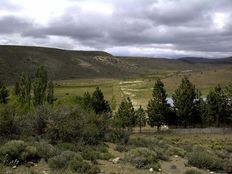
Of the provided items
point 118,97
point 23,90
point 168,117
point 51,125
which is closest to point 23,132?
point 51,125

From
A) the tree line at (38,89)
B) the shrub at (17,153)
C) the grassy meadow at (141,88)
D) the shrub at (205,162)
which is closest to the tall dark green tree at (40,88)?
the tree line at (38,89)

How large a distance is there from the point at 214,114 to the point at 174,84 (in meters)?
86.0

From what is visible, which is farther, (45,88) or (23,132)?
(45,88)

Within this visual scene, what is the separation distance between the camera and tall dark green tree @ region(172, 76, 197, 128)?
70.3 m

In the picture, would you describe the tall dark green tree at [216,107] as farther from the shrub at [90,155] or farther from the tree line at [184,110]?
the shrub at [90,155]

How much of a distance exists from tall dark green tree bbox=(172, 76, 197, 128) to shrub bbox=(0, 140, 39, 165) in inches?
2168

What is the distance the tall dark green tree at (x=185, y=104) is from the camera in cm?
7031

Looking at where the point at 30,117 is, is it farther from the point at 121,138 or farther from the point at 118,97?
the point at 118,97

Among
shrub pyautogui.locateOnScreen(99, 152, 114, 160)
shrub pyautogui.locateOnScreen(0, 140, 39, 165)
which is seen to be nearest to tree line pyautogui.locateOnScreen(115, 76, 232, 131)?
shrub pyautogui.locateOnScreen(99, 152, 114, 160)

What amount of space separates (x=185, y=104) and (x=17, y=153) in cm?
5625

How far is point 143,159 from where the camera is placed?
18469mm

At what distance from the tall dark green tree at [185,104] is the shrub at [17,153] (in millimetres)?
55066

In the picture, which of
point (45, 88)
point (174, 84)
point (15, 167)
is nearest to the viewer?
point (15, 167)

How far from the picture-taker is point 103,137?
2472 cm
